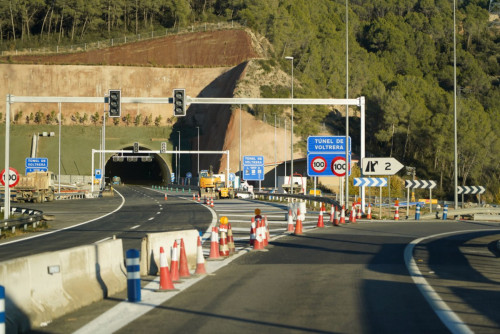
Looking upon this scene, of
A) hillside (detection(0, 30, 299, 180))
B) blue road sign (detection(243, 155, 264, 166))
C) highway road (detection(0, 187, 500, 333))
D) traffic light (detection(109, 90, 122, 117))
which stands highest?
hillside (detection(0, 30, 299, 180))

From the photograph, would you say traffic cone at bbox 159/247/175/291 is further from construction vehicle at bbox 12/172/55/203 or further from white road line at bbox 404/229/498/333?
construction vehicle at bbox 12/172/55/203

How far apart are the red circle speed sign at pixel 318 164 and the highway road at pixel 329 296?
1578 centimetres

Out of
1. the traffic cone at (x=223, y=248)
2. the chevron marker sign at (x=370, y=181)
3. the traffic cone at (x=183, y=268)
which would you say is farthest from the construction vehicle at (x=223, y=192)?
the traffic cone at (x=183, y=268)

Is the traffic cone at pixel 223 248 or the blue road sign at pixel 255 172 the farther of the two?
the blue road sign at pixel 255 172

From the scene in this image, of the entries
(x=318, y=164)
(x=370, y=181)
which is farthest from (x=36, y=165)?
(x=370, y=181)

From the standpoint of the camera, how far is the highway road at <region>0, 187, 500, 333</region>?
9.09 meters

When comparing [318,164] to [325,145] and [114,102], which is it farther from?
[114,102]

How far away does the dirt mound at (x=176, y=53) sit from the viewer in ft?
445

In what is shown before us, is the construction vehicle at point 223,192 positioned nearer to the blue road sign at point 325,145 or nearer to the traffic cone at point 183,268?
the blue road sign at point 325,145

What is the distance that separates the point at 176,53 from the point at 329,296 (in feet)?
429

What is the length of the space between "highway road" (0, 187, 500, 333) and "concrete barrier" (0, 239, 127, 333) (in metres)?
0.23

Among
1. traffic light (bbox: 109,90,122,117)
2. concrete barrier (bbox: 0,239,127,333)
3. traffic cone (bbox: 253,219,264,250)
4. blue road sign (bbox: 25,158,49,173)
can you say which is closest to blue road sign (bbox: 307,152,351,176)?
traffic light (bbox: 109,90,122,117)

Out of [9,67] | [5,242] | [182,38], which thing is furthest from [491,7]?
[5,242]

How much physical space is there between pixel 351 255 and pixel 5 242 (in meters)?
11.7
